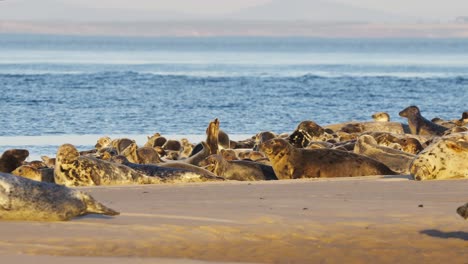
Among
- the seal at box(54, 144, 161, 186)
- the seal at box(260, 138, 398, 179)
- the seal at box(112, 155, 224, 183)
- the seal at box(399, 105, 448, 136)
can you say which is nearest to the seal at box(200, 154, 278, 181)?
the seal at box(260, 138, 398, 179)

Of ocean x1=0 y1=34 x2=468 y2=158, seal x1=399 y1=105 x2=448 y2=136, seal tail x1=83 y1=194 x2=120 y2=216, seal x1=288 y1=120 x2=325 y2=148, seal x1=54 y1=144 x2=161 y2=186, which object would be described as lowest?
ocean x1=0 y1=34 x2=468 y2=158

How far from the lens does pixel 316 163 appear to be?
35.3 feet

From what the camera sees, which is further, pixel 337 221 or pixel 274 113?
pixel 274 113

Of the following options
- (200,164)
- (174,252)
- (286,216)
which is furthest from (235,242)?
(200,164)

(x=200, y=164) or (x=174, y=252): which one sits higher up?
(x=174, y=252)

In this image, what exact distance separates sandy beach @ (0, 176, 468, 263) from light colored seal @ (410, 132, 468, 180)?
3.36ft

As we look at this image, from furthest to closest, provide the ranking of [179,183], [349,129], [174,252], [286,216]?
[349,129]
[179,183]
[286,216]
[174,252]

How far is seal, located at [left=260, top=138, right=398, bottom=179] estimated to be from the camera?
10.7 meters

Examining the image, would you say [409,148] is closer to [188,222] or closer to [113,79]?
[188,222]

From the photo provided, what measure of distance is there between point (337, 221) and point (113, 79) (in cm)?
3834

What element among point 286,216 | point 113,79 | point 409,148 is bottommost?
point 113,79

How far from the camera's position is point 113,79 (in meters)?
44.5

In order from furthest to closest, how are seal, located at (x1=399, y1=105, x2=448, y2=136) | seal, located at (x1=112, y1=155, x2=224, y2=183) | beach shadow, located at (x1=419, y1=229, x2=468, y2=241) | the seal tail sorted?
seal, located at (x1=399, y1=105, x2=448, y2=136), seal, located at (x1=112, y1=155, x2=224, y2=183), the seal tail, beach shadow, located at (x1=419, y1=229, x2=468, y2=241)

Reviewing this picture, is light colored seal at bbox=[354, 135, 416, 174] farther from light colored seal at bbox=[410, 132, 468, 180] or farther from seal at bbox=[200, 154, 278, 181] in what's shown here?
light colored seal at bbox=[410, 132, 468, 180]
